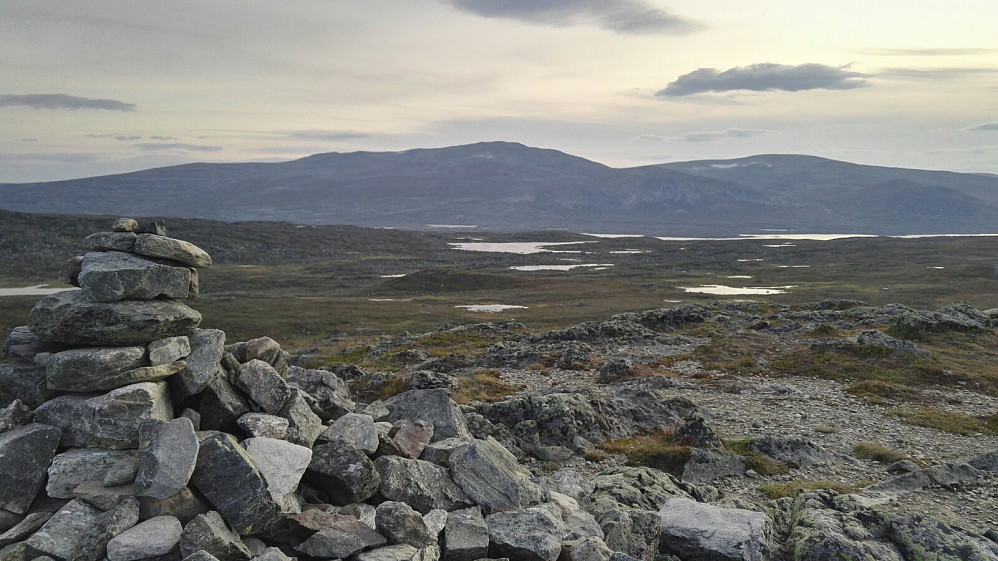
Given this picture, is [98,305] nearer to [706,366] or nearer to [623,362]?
[623,362]

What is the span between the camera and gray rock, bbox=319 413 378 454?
47.3 feet

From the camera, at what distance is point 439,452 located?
1548 cm

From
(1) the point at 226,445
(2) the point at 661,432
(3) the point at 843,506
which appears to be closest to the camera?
(1) the point at 226,445

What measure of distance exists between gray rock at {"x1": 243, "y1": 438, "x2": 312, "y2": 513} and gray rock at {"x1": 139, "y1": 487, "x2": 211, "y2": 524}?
1.24m

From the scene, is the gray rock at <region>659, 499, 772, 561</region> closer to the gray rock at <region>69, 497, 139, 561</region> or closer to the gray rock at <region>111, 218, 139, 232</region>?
the gray rock at <region>69, 497, 139, 561</region>

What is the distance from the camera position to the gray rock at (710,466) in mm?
20703

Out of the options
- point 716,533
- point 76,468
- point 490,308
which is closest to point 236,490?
point 76,468

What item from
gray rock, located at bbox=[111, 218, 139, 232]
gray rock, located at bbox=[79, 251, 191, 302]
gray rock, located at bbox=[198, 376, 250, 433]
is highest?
gray rock, located at bbox=[111, 218, 139, 232]

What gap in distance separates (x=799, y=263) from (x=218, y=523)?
186 m

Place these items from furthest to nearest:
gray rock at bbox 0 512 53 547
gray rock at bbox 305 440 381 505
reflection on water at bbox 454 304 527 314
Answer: reflection on water at bbox 454 304 527 314, gray rock at bbox 305 440 381 505, gray rock at bbox 0 512 53 547

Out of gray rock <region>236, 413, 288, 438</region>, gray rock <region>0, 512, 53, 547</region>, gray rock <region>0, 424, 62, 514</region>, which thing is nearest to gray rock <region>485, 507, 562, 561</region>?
gray rock <region>236, 413, 288, 438</region>

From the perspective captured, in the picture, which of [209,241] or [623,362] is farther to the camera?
[209,241]

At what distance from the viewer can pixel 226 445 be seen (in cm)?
1199

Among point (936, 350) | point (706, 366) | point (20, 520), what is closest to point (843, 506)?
point (20, 520)
